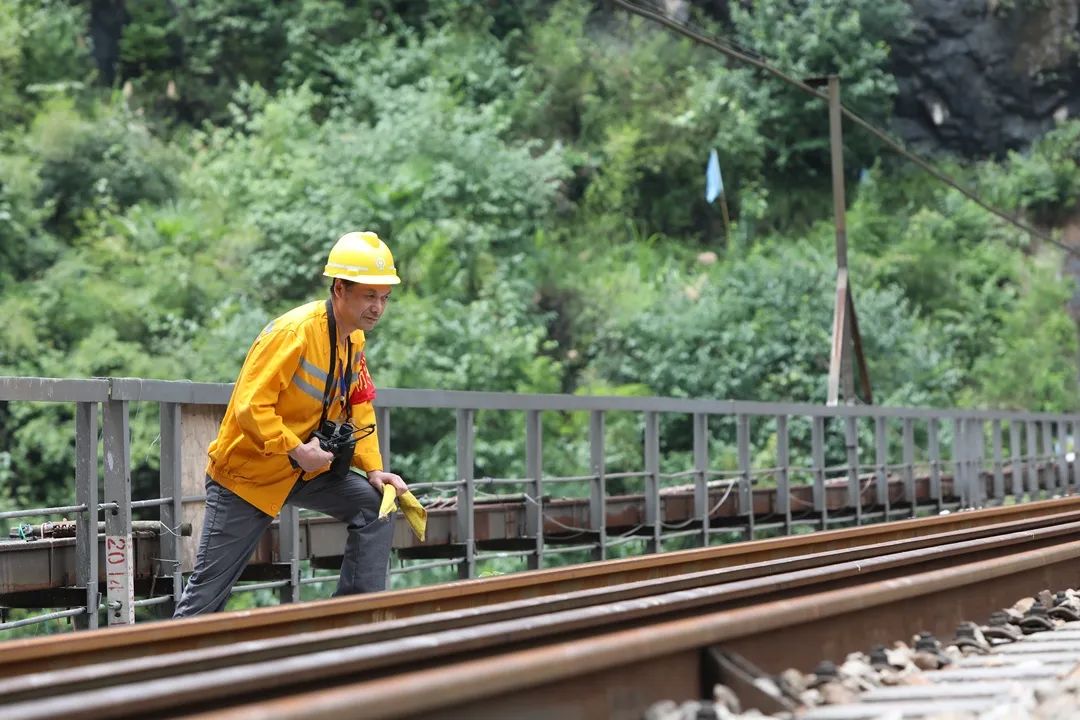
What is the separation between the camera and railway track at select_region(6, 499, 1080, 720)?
349 cm

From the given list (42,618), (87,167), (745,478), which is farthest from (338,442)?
(87,167)

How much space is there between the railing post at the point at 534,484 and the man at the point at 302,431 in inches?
180

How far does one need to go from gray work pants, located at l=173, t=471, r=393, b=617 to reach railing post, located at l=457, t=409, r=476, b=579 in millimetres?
3167

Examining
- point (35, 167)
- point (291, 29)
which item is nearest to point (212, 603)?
point (35, 167)

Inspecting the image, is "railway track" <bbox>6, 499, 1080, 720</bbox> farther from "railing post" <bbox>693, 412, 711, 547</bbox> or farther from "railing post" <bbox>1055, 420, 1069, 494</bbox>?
"railing post" <bbox>1055, 420, 1069, 494</bbox>

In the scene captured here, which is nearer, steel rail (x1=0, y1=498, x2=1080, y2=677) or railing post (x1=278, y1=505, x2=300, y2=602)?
steel rail (x1=0, y1=498, x2=1080, y2=677)

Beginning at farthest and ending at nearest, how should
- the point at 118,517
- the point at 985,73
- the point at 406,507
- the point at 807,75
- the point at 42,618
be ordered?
the point at 985,73 → the point at 807,75 → the point at 406,507 → the point at 118,517 → the point at 42,618

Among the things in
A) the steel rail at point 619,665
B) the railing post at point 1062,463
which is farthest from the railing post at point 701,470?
the railing post at point 1062,463

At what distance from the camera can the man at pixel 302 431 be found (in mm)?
6047

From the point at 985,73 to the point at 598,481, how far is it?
1734 inches

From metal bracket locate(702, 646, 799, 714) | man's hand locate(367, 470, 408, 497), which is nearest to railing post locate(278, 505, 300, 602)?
man's hand locate(367, 470, 408, 497)

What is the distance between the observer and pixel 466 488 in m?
10.1

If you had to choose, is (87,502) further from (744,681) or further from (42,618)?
(744,681)

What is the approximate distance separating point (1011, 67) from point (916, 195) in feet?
27.1
